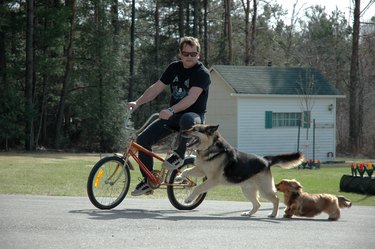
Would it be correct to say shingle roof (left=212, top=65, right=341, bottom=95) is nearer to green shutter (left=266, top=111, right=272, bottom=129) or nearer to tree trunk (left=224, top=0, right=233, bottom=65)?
green shutter (left=266, top=111, right=272, bottom=129)

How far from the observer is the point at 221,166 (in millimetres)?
8914

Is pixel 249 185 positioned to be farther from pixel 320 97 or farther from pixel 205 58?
pixel 205 58

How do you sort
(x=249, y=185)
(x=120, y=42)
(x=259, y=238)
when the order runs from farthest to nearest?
(x=120, y=42)
(x=249, y=185)
(x=259, y=238)

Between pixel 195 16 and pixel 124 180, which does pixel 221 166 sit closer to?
pixel 124 180

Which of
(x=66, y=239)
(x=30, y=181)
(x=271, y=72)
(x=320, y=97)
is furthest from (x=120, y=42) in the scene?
(x=66, y=239)

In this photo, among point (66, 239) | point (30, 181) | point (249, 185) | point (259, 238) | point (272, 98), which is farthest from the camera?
point (272, 98)

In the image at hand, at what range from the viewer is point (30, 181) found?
1717 cm

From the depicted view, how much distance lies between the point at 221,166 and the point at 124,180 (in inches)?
56.7

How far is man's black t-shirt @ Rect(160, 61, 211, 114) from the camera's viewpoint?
9.13 m

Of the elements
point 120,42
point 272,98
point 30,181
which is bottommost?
point 30,181

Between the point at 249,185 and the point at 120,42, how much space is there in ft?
117

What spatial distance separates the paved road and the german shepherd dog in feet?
1.55

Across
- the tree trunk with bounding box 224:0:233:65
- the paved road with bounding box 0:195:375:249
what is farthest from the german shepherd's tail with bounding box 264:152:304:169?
the tree trunk with bounding box 224:0:233:65

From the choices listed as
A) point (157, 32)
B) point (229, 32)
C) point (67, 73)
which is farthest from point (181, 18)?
point (67, 73)
